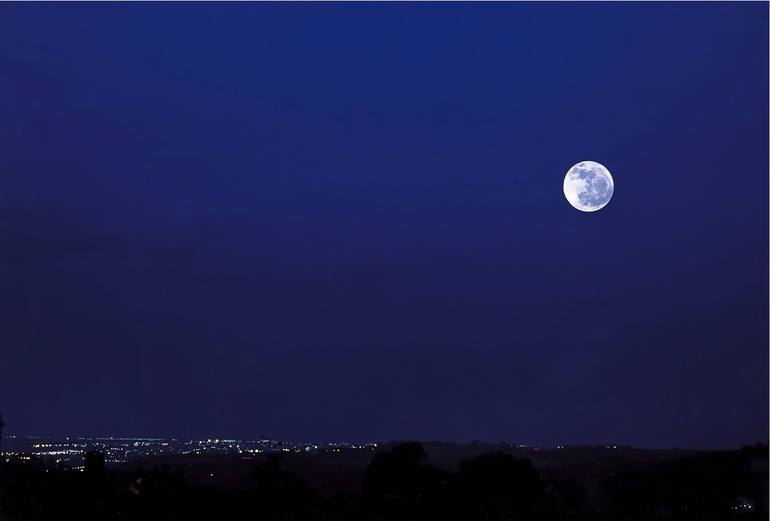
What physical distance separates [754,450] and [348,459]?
11.0 meters

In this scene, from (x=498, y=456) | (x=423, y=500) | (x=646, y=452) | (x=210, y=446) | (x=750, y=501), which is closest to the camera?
(x=750, y=501)

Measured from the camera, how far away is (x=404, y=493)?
802 inches

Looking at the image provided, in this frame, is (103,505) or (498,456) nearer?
(103,505)

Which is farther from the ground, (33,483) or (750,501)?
(33,483)

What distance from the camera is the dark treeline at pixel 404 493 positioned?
19.1m

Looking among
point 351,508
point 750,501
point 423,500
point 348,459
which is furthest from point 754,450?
point 348,459

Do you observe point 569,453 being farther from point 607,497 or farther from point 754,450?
point 754,450

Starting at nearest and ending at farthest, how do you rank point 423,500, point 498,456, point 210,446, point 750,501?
point 750,501, point 423,500, point 498,456, point 210,446

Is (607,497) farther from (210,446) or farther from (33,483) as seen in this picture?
(210,446)

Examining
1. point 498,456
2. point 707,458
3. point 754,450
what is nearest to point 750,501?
point 754,450

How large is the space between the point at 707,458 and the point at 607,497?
2653 millimetres

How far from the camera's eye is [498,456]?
73.3 ft

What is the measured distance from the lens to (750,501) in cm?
1747

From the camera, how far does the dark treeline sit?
62.7 ft
